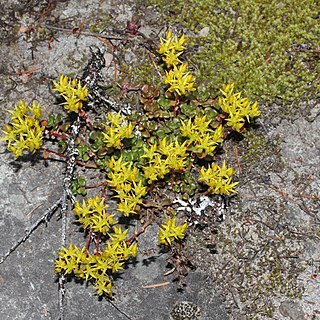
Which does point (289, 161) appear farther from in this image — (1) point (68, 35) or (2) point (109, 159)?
(1) point (68, 35)

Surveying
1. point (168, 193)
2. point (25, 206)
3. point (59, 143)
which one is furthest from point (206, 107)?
point (25, 206)

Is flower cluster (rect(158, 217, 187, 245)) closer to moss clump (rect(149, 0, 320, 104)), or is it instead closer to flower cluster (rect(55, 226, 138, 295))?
flower cluster (rect(55, 226, 138, 295))

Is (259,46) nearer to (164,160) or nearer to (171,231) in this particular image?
(164,160)

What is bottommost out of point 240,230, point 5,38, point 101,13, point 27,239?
point 27,239

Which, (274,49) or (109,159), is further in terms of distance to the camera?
(274,49)

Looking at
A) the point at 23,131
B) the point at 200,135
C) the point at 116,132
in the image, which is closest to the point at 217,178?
the point at 200,135

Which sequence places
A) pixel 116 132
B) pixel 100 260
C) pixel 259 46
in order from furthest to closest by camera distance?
pixel 259 46, pixel 116 132, pixel 100 260

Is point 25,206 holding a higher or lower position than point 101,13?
lower
